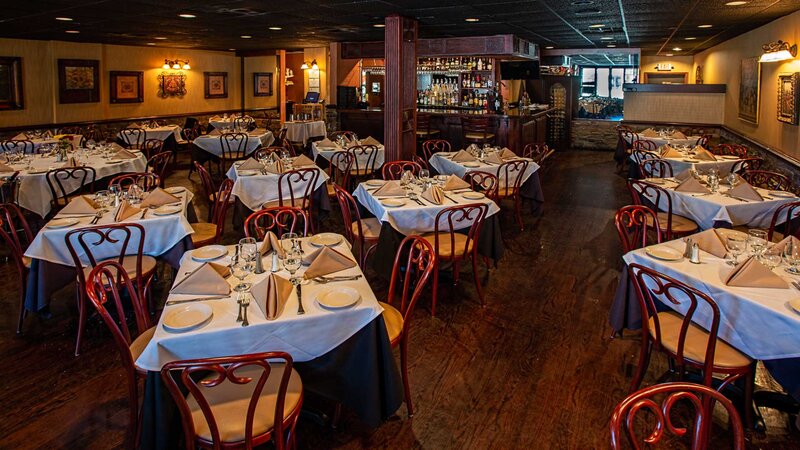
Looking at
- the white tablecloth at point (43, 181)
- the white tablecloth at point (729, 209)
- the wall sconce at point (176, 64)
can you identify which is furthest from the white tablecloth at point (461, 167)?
the wall sconce at point (176, 64)

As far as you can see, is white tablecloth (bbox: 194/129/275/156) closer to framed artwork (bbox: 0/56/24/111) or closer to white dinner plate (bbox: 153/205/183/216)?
framed artwork (bbox: 0/56/24/111)

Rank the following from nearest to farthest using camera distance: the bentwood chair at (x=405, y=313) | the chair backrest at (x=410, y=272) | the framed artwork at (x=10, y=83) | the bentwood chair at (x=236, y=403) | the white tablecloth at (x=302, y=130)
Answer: the bentwood chair at (x=236, y=403) < the chair backrest at (x=410, y=272) < the bentwood chair at (x=405, y=313) < the framed artwork at (x=10, y=83) < the white tablecloth at (x=302, y=130)

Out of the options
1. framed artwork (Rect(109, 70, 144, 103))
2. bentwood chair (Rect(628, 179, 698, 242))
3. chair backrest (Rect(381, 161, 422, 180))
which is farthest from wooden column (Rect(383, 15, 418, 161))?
framed artwork (Rect(109, 70, 144, 103))

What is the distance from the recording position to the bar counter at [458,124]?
11.0 metres

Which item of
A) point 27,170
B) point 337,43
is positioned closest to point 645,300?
point 27,170

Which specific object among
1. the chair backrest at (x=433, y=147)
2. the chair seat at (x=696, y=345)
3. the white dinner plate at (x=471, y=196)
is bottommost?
the chair seat at (x=696, y=345)

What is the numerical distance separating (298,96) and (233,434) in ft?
53.3

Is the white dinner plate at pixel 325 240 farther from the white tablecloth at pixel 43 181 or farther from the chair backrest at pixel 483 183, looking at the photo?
the white tablecloth at pixel 43 181

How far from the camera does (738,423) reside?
1.65 metres

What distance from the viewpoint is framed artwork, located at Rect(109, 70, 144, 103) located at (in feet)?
42.4

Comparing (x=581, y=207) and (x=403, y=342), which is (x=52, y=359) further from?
(x=581, y=207)

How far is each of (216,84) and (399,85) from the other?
9.28 m

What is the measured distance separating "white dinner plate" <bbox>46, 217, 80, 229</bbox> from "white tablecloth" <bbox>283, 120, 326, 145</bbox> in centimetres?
789

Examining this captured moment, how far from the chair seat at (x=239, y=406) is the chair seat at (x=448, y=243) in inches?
80.7
